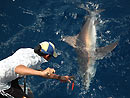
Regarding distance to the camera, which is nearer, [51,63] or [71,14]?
[51,63]

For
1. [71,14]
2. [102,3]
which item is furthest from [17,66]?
[102,3]

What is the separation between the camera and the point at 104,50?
19.3 feet

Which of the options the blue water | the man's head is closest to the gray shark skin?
the blue water

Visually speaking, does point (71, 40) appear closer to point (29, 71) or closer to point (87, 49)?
point (87, 49)

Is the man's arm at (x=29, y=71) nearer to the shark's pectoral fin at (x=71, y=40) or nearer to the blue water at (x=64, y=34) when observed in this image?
the blue water at (x=64, y=34)

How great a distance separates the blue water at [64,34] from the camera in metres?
4.97

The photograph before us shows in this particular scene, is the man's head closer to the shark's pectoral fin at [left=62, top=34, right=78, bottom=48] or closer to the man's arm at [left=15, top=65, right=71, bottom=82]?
the man's arm at [left=15, top=65, right=71, bottom=82]

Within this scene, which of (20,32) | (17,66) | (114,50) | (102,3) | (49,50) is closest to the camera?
(17,66)

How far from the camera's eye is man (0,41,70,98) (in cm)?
280

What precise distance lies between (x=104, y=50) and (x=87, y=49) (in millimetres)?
488

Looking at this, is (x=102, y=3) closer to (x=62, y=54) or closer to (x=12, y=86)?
(x=62, y=54)

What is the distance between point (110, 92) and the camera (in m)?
4.91

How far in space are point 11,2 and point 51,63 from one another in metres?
3.31

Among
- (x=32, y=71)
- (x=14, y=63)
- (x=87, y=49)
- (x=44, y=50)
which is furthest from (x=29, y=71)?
(x=87, y=49)
